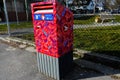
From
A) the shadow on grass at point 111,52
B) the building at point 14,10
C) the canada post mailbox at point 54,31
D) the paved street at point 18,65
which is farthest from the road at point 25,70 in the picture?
the building at point 14,10

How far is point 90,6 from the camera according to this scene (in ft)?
153

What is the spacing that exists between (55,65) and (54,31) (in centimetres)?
78

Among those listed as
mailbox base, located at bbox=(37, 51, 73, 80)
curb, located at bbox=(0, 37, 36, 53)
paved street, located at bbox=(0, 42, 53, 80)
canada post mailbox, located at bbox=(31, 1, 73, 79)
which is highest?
canada post mailbox, located at bbox=(31, 1, 73, 79)

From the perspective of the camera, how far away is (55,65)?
4.21 m

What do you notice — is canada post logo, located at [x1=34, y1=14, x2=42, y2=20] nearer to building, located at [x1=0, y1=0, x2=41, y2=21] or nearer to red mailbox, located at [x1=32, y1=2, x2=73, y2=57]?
red mailbox, located at [x1=32, y1=2, x2=73, y2=57]

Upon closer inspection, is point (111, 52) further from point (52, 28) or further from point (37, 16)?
point (37, 16)

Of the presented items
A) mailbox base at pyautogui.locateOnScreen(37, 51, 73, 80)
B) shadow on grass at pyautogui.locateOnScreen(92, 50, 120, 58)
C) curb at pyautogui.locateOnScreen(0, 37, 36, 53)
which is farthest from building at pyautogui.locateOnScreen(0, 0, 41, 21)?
mailbox base at pyautogui.locateOnScreen(37, 51, 73, 80)

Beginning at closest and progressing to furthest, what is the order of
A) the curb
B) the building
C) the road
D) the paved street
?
the road
the paved street
the curb
the building

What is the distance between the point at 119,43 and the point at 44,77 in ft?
10.1

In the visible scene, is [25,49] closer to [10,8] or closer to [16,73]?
[16,73]

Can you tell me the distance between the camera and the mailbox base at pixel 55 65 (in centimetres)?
420

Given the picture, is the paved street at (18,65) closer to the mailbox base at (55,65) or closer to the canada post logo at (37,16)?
the mailbox base at (55,65)

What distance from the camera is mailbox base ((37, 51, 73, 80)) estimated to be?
420 centimetres

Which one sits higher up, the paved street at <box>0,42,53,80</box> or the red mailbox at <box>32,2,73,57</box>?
the red mailbox at <box>32,2,73,57</box>
